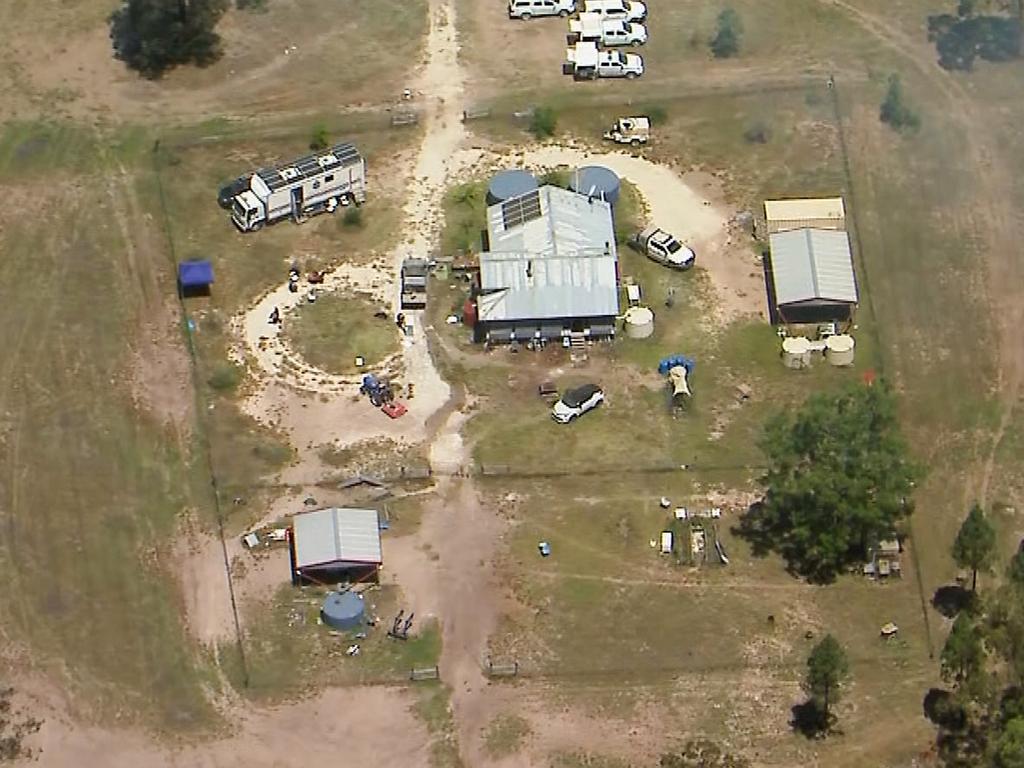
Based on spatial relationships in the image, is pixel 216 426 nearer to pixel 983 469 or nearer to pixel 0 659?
pixel 0 659

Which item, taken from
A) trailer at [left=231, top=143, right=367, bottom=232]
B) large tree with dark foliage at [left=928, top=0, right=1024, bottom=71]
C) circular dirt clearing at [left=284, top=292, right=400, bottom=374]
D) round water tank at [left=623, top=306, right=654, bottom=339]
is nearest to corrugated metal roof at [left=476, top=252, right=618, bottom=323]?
round water tank at [left=623, top=306, right=654, bottom=339]

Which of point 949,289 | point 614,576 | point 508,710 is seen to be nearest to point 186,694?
point 508,710

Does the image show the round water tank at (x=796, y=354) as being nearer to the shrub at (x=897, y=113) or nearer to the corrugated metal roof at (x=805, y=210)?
the corrugated metal roof at (x=805, y=210)

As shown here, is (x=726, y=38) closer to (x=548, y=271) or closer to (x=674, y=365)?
(x=548, y=271)

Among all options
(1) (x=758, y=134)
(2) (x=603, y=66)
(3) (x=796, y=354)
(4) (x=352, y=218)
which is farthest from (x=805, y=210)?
(4) (x=352, y=218)

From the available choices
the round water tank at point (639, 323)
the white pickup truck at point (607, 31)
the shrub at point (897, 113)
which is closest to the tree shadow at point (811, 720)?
the round water tank at point (639, 323)
